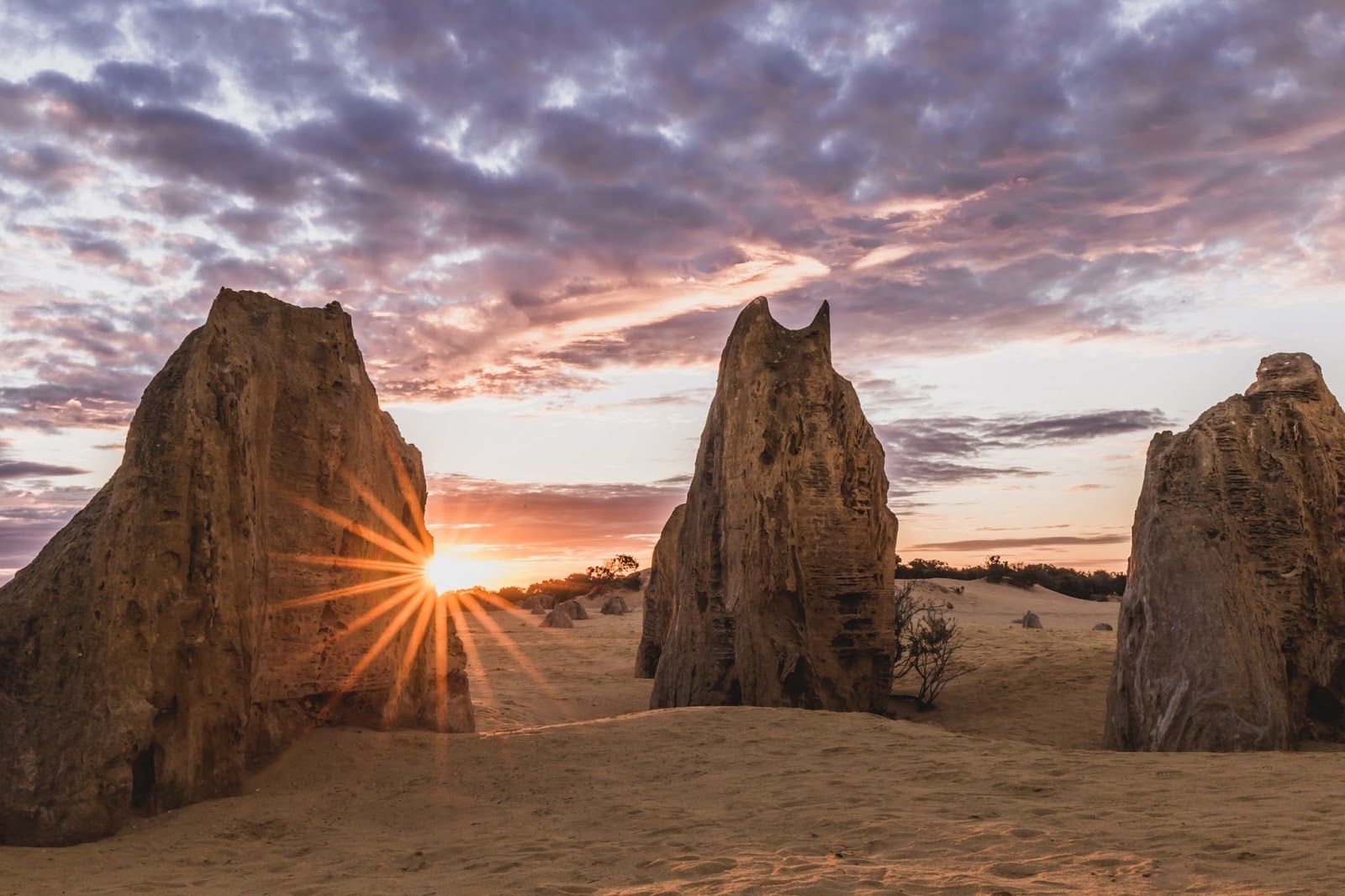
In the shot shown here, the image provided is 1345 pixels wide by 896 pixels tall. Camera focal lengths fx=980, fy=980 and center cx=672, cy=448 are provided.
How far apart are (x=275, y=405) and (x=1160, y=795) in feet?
25.2

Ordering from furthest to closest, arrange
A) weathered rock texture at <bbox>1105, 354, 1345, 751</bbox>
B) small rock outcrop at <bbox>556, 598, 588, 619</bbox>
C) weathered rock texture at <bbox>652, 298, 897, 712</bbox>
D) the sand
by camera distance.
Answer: small rock outcrop at <bbox>556, 598, 588, 619</bbox> → weathered rock texture at <bbox>652, 298, 897, 712</bbox> → weathered rock texture at <bbox>1105, 354, 1345, 751</bbox> → the sand

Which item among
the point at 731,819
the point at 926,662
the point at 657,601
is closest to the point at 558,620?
the point at 657,601

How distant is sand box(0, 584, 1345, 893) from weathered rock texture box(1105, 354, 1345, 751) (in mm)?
1161

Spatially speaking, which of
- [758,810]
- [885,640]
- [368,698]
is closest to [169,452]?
[368,698]

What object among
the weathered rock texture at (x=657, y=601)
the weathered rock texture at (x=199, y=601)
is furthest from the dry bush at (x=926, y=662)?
the weathered rock texture at (x=199, y=601)

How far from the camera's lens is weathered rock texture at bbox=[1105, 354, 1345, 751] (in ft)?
30.7

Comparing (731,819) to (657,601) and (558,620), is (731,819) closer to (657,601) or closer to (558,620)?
(657,601)

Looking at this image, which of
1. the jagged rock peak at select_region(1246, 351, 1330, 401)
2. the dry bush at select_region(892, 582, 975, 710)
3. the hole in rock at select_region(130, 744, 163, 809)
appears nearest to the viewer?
the hole in rock at select_region(130, 744, 163, 809)

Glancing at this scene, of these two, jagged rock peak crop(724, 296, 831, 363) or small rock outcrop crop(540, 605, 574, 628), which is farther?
small rock outcrop crop(540, 605, 574, 628)

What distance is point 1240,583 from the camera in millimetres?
9977

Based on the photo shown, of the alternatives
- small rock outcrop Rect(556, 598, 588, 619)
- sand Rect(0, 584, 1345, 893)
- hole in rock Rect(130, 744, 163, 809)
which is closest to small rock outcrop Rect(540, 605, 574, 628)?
small rock outcrop Rect(556, 598, 588, 619)

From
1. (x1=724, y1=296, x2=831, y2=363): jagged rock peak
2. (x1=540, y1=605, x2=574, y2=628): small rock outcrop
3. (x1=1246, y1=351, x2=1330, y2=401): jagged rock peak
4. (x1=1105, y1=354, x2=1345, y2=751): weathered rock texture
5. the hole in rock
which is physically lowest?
(x1=540, y1=605, x2=574, y2=628): small rock outcrop

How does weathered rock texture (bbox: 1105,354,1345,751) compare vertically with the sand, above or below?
above

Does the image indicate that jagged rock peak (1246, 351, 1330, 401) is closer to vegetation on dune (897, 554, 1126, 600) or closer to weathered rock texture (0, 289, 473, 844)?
weathered rock texture (0, 289, 473, 844)
